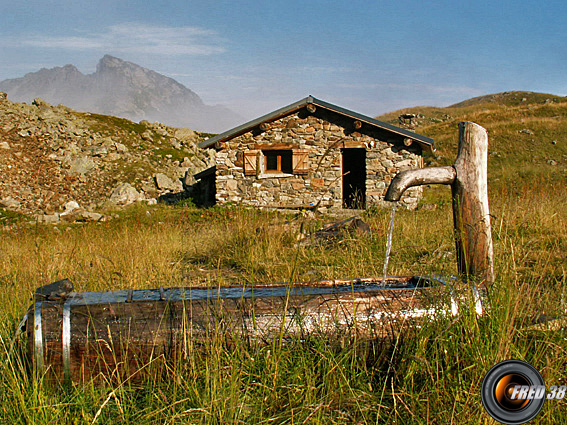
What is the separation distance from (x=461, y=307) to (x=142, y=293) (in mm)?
2013

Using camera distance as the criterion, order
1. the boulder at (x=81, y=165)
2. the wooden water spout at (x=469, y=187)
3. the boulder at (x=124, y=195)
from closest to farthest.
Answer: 1. the wooden water spout at (x=469, y=187)
2. the boulder at (x=124, y=195)
3. the boulder at (x=81, y=165)

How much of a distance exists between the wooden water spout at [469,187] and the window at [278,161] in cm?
1154

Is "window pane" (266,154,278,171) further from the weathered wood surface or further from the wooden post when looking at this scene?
the weathered wood surface

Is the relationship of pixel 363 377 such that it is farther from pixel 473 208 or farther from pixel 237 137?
pixel 237 137

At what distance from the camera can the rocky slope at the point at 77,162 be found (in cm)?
1590

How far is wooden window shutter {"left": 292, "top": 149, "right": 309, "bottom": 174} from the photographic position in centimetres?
1444

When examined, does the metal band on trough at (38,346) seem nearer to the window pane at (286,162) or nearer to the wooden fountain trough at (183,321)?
the wooden fountain trough at (183,321)

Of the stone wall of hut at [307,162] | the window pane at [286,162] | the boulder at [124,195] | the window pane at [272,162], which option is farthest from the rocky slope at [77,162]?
the window pane at [286,162]

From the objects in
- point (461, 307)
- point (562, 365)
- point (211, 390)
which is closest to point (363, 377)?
point (461, 307)

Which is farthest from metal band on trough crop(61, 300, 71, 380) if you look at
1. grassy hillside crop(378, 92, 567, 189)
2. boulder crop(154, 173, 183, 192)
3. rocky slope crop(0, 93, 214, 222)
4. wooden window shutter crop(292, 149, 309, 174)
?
grassy hillside crop(378, 92, 567, 189)

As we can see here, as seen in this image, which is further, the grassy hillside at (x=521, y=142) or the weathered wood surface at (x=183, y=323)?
the grassy hillside at (x=521, y=142)

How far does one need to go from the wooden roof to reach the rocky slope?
461 centimetres

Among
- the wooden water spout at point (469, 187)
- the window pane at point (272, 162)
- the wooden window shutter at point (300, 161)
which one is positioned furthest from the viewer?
the window pane at point (272, 162)

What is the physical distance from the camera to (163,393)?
7.82 feet
